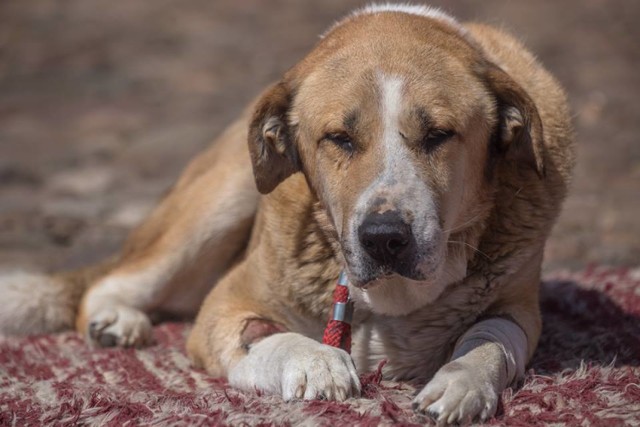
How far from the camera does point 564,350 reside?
11.4ft

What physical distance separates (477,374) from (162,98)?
7167 millimetres

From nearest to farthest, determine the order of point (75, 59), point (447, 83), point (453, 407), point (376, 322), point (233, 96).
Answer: point (453, 407) → point (447, 83) → point (376, 322) → point (233, 96) → point (75, 59)

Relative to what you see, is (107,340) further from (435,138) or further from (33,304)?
(435,138)

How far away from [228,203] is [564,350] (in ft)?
5.32

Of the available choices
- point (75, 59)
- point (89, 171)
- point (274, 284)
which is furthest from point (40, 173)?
point (274, 284)

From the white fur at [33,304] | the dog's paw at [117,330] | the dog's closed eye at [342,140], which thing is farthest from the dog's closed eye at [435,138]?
the white fur at [33,304]

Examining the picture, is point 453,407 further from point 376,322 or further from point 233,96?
point 233,96

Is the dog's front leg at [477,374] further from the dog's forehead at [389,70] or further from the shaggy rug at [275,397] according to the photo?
the dog's forehead at [389,70]

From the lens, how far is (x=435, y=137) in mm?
2930

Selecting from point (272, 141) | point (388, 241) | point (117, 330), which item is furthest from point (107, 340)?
point (388, 241)

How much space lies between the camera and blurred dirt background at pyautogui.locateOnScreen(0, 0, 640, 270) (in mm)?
6227

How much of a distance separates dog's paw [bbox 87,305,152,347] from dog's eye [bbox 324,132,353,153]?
1.56 meters

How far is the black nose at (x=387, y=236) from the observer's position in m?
2.70

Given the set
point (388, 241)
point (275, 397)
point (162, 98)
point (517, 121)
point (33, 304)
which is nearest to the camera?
point (388, 241)
